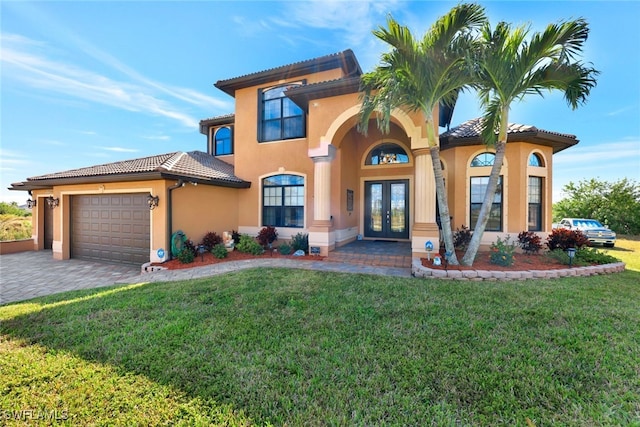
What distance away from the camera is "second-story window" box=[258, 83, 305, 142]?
10.9 m

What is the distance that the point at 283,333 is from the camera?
146 inches

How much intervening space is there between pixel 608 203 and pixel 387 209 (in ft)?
61.3

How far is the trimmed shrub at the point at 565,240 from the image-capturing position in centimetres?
853

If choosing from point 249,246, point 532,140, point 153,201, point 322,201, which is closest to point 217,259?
point 249,246

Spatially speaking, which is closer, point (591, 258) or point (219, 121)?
point (591, 258)

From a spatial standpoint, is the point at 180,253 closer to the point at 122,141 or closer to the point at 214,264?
the point at 214,264

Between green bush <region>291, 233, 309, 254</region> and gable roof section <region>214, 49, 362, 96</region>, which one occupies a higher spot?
gable roof section <region>214, 49, 362, 96</region>

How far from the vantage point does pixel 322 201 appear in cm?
905

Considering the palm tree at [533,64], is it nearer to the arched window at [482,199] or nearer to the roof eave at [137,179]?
the arched window at [482,199]

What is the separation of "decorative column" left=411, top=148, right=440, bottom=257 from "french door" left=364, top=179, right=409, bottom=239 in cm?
319

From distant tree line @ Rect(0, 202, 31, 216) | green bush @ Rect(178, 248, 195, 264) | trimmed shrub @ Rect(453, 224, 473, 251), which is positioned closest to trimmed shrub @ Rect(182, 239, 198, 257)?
green bush @ Rect(178, 248, 195, 264)

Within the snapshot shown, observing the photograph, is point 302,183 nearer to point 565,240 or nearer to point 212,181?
point 212,181

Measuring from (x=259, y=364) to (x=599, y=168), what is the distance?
27.3 meters

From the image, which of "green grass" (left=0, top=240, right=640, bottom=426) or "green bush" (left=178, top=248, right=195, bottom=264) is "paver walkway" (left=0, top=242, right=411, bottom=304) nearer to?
"green bush" (left=178, top=248, right=195, bottom=264)
